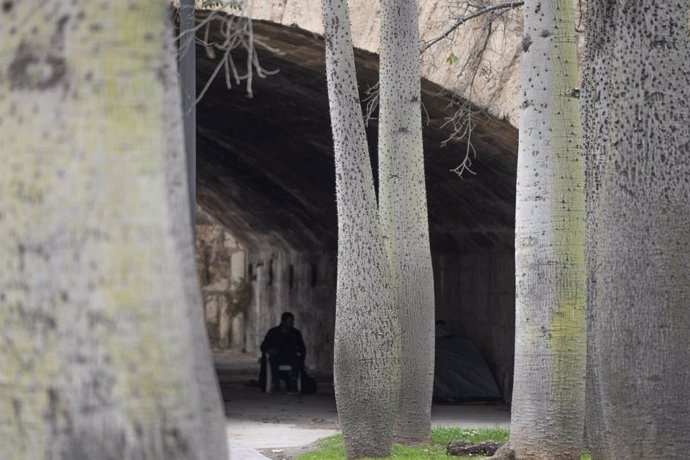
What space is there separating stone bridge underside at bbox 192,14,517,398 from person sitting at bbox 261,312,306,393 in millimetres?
2438

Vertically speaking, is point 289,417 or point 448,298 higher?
point 448,298

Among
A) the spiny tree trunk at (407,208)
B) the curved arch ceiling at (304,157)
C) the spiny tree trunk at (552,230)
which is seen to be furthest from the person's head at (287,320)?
the spiny tree trunk at (552,230)

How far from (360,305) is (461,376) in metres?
8.78

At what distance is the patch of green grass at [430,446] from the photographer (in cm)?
1053

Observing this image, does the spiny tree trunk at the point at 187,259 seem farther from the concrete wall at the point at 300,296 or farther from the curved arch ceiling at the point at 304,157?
the concrete wall at the point at 300,296

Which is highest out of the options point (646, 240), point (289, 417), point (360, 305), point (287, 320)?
point (646, 240)

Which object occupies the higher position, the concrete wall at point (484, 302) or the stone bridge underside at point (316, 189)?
the stone bridge underside at point (316, 189)

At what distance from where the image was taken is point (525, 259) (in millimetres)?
8859

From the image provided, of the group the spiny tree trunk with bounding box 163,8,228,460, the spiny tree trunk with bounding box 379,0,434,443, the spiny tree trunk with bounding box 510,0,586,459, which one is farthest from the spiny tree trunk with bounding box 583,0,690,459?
the spiny tree trunk with bounding box 379,0,434,443

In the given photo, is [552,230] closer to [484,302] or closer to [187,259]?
[187,259]

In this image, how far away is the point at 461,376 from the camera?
60.5 ft

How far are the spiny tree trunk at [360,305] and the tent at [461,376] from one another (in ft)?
26.3

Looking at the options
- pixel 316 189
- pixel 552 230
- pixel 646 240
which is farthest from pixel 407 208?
pixel 316 189

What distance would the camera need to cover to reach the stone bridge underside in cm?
1472
